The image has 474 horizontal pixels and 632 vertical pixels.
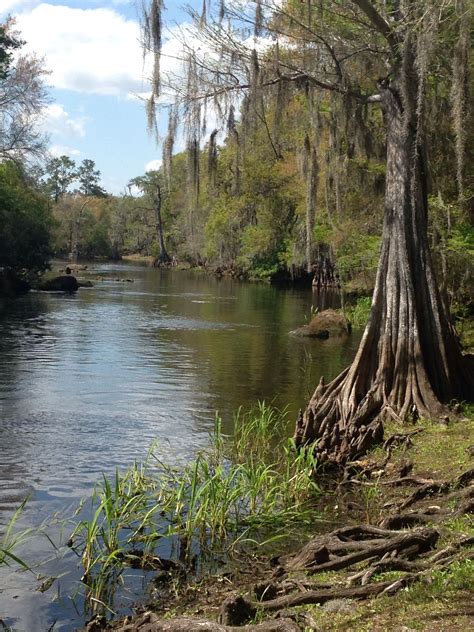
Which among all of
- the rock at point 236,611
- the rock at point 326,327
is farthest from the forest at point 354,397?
the rock at point 326,327

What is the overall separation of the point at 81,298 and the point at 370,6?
30774 mm

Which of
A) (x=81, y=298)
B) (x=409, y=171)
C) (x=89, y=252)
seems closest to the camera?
(x=409, y=171)

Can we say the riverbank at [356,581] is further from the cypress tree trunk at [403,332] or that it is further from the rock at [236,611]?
the cypress tree trunk at [403,332]

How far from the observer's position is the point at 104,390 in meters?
16.2

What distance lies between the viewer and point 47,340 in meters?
23.6

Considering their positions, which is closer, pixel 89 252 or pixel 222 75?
pixel 222 75

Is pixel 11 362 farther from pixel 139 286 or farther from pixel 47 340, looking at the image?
pixel 139 286

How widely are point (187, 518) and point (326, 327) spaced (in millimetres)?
19025

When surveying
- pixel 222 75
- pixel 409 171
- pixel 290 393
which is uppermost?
pixel 222 75

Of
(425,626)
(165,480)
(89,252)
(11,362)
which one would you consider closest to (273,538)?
(165,480)

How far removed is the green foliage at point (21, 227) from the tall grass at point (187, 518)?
3088 cm

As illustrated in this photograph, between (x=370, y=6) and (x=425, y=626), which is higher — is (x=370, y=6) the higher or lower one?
the higher one

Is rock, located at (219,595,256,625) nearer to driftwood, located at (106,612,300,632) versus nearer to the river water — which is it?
driftwood, located at (106,612,300,632)

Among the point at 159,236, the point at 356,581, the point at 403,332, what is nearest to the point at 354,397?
the point at 403,332
